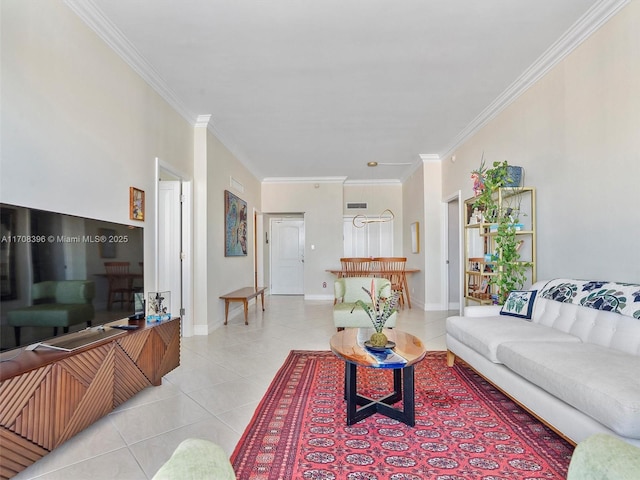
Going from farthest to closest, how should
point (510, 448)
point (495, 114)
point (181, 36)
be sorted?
1. point (495, 114)
2. point (181, 36)
3. point (510, 448)

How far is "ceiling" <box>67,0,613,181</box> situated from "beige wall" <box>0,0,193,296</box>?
0.85ft

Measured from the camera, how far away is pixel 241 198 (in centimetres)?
614

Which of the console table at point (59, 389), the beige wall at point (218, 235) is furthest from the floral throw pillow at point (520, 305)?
the beige wall at point (218, 235)

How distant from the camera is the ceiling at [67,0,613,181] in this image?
243 centimetres

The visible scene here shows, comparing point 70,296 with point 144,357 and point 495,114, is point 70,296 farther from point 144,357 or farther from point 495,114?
point 495,114

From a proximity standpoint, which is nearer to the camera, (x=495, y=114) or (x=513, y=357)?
(x=513, y=357)

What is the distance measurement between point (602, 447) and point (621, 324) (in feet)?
5.75

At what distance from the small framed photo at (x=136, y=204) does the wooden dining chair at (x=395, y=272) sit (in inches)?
184

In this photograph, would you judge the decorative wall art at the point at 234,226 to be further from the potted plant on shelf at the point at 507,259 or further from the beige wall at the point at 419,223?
the potted plant on shelf at the point at 507,259

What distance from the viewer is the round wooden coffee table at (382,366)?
1964 millimetres

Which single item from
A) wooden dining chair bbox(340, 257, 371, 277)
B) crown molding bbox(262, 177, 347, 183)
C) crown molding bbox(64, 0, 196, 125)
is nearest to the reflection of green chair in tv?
crown molding bbox(64, 0, 196, 125)

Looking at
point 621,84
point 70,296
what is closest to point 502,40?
point 621,84

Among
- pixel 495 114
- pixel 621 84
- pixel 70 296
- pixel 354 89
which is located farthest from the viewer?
pixel 495 114

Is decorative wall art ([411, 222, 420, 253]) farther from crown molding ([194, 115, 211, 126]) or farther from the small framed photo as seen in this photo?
the small framed photo
